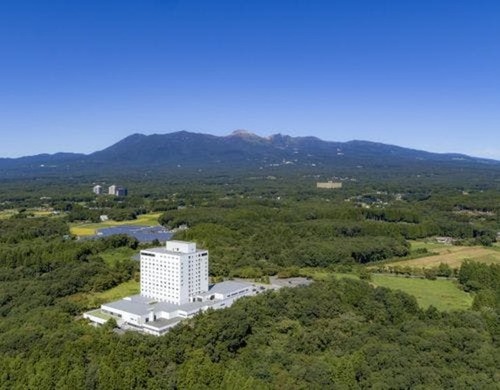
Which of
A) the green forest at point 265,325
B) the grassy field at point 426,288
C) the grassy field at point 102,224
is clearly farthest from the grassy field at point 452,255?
the grassy field at point 102,224

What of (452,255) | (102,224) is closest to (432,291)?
(452,255)

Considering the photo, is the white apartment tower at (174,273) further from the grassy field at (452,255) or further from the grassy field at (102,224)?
the grassy field at (102,224)

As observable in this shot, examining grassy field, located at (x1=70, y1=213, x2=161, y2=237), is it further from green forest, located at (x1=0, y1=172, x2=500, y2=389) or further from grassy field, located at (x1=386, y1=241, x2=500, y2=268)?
grassy field, located at (x1=386, y1=241, x2=500, y2=268)

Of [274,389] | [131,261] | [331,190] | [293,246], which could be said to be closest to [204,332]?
[274,389]

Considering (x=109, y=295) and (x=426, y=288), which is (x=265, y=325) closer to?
(x=109, y=295)

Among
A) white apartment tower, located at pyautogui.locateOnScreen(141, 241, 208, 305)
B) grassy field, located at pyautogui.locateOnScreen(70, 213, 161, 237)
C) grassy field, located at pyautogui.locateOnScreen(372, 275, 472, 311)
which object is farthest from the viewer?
grassy field, located at pyautogui.locateOnScreen(70, 213, 161, 237)

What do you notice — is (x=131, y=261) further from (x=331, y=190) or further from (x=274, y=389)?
(x=331, y=190)

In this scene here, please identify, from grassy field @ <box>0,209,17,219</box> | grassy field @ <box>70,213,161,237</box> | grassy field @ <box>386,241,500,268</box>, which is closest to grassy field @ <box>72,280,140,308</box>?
grassy field @ <box>386,241,500,268</box>
